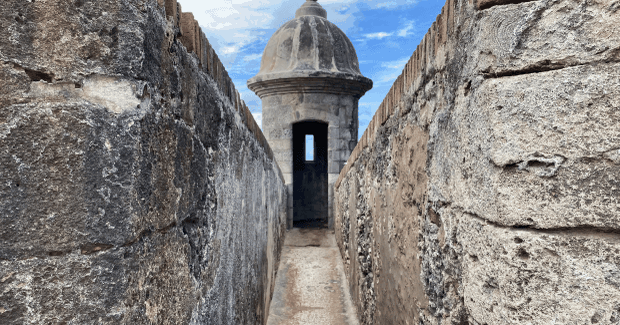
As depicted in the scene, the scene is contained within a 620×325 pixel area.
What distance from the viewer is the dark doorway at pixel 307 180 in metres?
10.6

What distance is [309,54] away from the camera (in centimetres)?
819

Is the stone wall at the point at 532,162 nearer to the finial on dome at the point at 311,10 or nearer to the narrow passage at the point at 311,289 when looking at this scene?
the narrow passage at the point at 311,289

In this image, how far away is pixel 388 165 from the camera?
2.14 metres

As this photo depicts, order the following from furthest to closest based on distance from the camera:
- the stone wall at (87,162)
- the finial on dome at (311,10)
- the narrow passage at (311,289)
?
the finial on dome at (311,10)
the narrow passage at (311,289)
the stone wall at (87,162)

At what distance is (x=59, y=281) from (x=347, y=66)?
26.4 ft

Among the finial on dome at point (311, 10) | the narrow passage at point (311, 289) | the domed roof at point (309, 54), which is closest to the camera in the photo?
the narrow passage at point (311, 289)

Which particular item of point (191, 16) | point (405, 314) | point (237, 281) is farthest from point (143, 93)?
point (405, 314)

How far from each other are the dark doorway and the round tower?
7.73 ft

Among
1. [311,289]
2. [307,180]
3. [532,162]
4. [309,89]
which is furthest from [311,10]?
[532,162]

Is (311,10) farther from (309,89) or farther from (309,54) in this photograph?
(309,89)

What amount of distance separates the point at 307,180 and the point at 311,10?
4319 mm

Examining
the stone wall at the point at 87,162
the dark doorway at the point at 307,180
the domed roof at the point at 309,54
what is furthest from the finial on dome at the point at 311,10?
the stone wall at the point at 87,162

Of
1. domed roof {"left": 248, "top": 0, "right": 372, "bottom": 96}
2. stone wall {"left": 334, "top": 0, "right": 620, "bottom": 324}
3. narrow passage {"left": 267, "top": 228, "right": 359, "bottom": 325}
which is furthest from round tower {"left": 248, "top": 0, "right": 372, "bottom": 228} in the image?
stone wall {"left": 334, "top": 0, "right": 620, "bottom": 324}

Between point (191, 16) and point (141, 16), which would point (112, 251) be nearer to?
point (141, 16)
